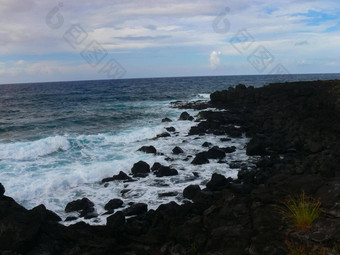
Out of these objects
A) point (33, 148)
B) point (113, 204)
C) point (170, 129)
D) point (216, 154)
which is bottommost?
point (113, 204)

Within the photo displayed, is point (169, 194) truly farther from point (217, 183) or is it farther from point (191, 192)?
point (217, 183)

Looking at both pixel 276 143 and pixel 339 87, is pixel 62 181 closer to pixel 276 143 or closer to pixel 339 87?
pixel 276 143

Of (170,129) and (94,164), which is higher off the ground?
(170,129)

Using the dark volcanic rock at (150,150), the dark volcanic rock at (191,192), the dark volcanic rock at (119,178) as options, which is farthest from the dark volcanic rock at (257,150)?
the dark volcanic rock at (119,178)

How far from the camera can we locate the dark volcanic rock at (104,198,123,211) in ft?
37.8

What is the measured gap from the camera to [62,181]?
14266 mm

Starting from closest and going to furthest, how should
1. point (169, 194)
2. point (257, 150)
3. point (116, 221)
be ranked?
point (116, 221) < point (169, 194) < point (257, 150)

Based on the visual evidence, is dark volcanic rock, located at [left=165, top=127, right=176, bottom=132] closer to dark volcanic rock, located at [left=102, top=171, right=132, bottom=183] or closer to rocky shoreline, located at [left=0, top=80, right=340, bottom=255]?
dark volcanic rock, located at [left=102, top=171, right=132, bottom=183]

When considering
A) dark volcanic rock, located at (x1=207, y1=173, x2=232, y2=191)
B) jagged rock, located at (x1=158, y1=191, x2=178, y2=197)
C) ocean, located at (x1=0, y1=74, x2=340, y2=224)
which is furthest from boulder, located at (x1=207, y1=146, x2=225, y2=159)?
jagged rock, located at (x1=158, y1=191, x2=178, y2=197)

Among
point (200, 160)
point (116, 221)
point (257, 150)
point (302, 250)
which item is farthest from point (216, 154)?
point (302, 250)

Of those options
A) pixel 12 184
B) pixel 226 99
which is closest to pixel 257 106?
pixel 226 99

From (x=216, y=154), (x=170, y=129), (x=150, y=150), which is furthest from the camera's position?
(x=170, y=129)

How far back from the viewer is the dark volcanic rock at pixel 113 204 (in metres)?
11.5

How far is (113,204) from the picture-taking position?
1156cm
